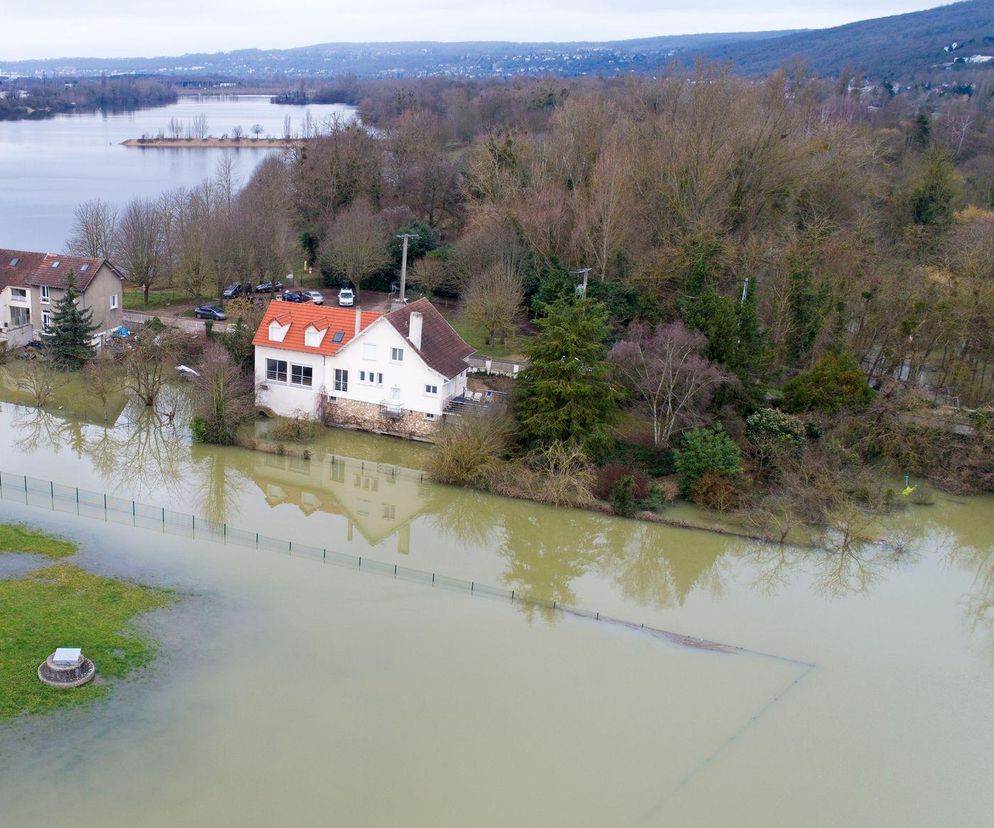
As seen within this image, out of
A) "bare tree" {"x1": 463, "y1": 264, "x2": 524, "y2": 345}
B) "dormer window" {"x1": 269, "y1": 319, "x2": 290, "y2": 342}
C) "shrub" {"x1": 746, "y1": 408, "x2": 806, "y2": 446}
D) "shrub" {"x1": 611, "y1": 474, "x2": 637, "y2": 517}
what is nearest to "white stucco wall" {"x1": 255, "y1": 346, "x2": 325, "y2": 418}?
"dormer window" {"x1": 269, "y1": 319, "x2": 290, "y2": 342}

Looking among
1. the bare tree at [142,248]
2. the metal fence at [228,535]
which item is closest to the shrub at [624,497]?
the metal fence at [228,535]

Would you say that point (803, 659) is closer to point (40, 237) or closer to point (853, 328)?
point (853, 328)

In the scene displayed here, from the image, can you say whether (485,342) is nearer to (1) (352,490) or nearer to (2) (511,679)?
(1) (352,490)

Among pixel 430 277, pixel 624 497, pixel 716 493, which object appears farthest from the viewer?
pixel 430 277

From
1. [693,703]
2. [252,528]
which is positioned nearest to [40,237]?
[252,528]

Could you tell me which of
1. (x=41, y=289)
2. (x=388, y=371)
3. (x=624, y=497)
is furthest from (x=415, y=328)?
(x=41, y=289)

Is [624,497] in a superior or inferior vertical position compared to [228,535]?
superior
